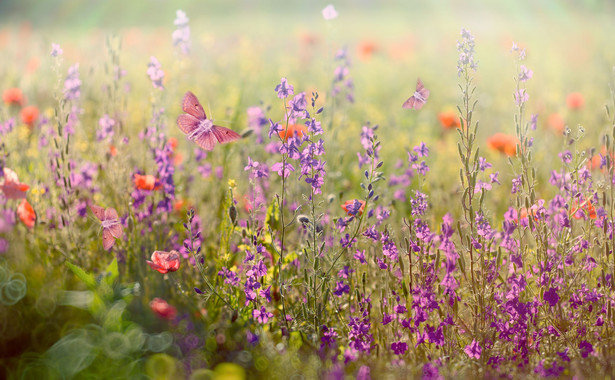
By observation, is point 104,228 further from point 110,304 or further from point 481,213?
point 481,213

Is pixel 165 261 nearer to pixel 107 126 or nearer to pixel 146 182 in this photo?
pixel 146 182

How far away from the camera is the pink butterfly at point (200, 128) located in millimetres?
1983

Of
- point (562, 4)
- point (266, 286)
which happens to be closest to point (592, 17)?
point (562, 4)

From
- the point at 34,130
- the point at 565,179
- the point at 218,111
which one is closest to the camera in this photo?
the point at 565,179

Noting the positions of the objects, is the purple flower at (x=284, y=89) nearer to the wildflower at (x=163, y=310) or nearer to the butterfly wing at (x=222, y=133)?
the butterfly wing at (x=222, y=133)

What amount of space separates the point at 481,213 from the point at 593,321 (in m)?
0.55

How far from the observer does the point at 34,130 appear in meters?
3.84

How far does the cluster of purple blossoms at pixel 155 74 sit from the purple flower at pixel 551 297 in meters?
1.72

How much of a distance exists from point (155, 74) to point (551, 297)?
177cm

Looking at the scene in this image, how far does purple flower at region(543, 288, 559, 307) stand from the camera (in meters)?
1.89

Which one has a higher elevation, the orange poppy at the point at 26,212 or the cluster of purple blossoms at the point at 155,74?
the cluster of purple blossoms at the point at 155,74

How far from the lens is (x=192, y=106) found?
199 cm

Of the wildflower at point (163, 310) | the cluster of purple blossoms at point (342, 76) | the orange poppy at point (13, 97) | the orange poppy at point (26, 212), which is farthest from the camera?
the orange poppy at point (13, 97)

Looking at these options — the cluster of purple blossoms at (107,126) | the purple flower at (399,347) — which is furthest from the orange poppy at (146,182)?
the purple flower at (399,347)
